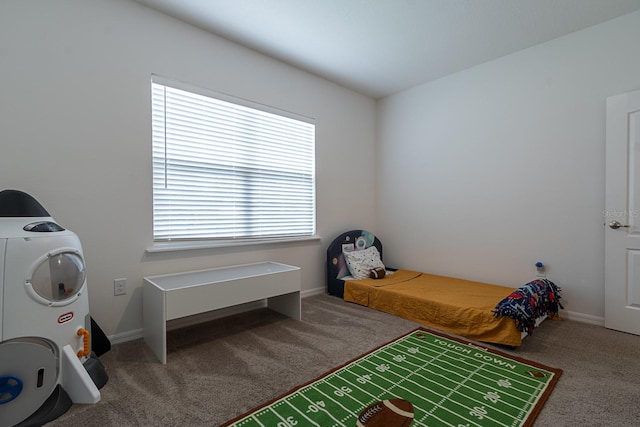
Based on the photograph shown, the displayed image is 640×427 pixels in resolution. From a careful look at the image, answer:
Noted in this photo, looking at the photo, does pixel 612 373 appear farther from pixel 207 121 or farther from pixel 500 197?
pixel 207 121

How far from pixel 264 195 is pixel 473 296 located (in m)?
2.16

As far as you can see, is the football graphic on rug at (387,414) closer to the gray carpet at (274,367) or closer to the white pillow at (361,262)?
the gray carpet at (274,367)

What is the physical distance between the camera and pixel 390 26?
101 inches

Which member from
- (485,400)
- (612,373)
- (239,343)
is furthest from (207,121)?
(612,373)

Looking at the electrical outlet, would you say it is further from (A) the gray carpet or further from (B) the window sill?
(A) the gray carpet

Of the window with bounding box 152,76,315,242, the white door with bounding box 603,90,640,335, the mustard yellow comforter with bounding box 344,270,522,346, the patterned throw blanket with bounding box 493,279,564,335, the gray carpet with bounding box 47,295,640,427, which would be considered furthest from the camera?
the window with bounding box 152,76,315,242

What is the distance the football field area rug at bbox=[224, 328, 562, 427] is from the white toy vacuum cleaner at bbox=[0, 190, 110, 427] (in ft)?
2.78

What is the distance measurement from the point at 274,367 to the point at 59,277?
1253 millimetres

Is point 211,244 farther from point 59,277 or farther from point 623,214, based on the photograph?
point 623,214

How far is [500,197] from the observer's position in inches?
123

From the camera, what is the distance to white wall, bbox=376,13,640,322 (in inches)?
102

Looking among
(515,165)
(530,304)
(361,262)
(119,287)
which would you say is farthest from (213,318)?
(515,165)

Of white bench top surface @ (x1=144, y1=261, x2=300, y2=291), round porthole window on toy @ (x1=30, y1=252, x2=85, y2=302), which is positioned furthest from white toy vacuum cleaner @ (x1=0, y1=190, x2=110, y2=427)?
white bench top surface @ (x1=144, y1=261, x2=300, y2=291)

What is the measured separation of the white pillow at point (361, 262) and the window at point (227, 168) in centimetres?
54
